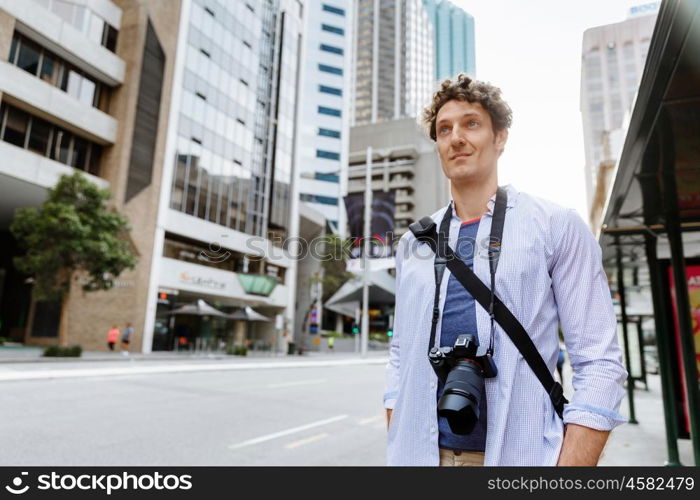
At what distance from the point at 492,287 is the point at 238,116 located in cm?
3835

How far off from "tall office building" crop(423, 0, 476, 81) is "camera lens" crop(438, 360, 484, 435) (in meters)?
1.56

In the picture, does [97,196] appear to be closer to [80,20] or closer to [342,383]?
[80,20]

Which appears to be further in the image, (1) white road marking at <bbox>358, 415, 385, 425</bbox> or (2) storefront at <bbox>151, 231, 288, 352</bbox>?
(2) storefront at <bbox>151, 231, 288, 352</bbox>

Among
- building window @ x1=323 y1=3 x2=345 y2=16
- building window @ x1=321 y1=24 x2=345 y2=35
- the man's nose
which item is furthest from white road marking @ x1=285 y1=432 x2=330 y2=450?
building window @ x1=323 y1=3 x2=345 y2=16

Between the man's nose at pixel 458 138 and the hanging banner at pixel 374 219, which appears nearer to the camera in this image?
the man's nose at pixel 458 138

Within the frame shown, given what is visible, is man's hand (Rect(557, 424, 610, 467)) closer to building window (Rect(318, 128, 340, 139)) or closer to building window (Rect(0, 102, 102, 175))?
building window (Rect(0, 102, 102, 175))

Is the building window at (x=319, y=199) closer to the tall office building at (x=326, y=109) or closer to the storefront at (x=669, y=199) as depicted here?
the tall office building at (x=326, y=109)

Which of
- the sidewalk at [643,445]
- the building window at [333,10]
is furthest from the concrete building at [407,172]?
the sidewalk at [643,445]

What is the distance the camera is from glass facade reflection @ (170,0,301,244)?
107ft

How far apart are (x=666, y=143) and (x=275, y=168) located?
3944 centimetres

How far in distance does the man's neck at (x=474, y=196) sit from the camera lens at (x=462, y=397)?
0.57 m

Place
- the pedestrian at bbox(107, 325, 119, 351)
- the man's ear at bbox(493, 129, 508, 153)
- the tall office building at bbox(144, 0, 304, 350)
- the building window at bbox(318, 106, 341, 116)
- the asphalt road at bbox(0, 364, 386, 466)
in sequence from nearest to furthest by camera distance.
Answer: the man's ear at bbox(493, 129, 508, 153) → the asphalt road at bbox(0, 364, 386, 466) → the pedestrian at bbox(107, 325, 119, 351) → the tall office building at bbox(144, 0, 304, 350) → the building window at bbox(318, 106, 341, 116)

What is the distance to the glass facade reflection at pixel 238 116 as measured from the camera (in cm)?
3266

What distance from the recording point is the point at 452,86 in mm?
1777
